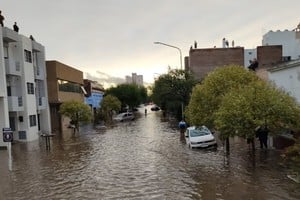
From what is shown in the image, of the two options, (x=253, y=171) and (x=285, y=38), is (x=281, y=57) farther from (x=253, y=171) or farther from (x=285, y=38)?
(x=253, y=171)

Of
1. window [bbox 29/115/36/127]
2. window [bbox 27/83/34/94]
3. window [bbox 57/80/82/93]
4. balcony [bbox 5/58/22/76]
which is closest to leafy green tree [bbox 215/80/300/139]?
balcony [bbox 5/58/22/76]

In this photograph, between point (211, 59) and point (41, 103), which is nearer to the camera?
point (41, 103)

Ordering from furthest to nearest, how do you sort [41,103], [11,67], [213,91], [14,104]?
[41,103] → [14,104] → [11,67] → [213,91]

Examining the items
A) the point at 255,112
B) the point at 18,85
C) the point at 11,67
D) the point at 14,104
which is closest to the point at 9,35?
the point at 11,67

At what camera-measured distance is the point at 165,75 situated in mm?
60594

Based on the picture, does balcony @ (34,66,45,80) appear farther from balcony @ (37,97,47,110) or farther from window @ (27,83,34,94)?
window @ (27,83,34,94)

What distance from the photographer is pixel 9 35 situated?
3569 centimetres

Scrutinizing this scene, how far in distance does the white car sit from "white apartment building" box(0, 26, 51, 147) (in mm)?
14230

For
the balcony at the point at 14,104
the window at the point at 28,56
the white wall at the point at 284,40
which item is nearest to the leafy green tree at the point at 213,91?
the balcony at the point at 14,104

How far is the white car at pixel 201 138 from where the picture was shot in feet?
91.5

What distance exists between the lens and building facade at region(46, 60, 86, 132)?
50438 millimetres

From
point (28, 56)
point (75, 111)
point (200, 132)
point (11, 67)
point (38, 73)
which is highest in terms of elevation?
point (28, 56)

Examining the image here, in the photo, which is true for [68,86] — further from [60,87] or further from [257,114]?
[257,114]

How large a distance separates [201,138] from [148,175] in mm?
9257
